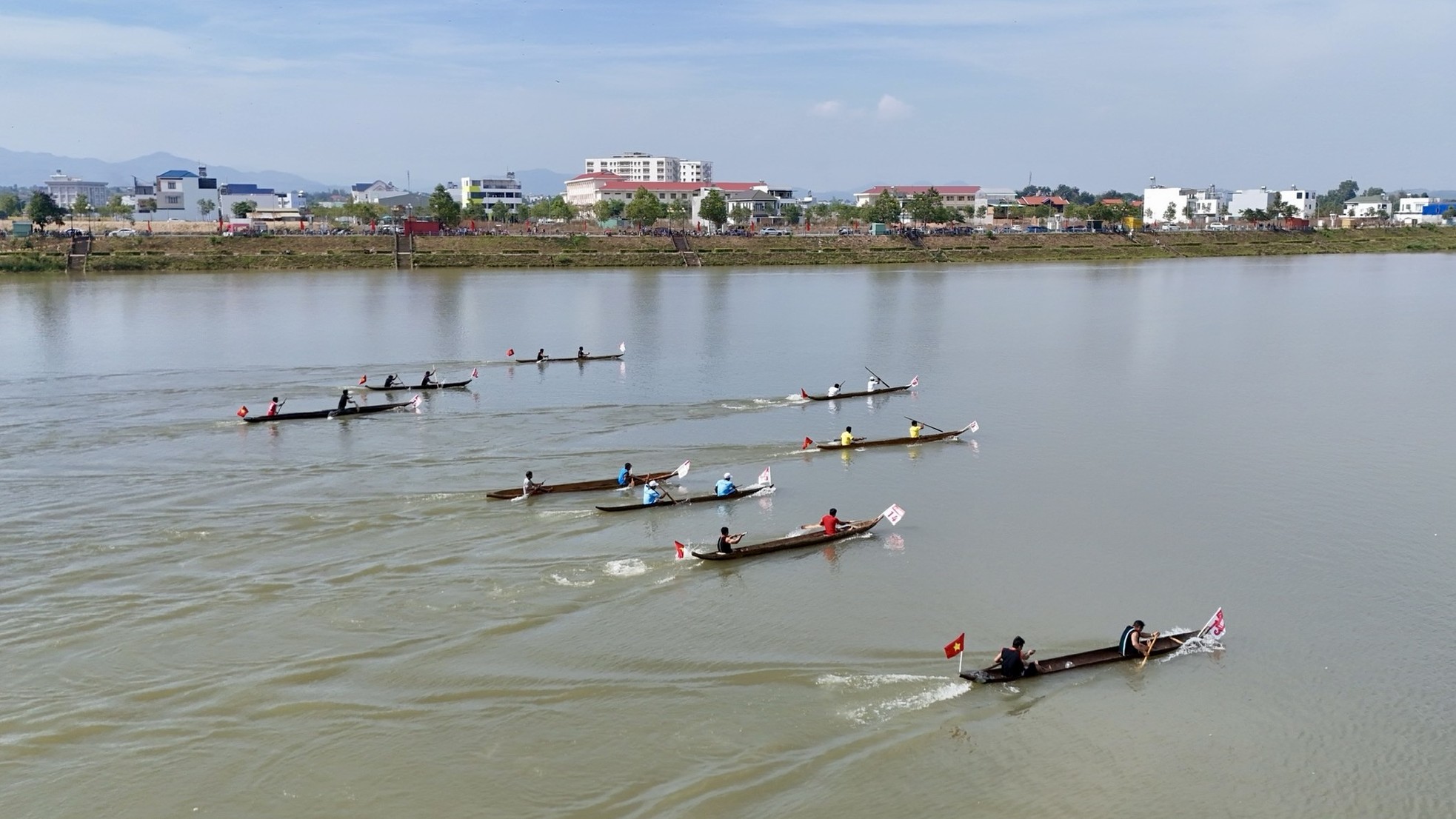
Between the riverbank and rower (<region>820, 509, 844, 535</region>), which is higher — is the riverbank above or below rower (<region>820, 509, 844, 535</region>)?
above

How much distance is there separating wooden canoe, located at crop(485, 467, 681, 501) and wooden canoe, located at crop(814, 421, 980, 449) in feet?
16.1

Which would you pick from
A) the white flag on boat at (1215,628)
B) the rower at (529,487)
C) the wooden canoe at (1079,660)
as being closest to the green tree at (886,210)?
the rower at (529,487)

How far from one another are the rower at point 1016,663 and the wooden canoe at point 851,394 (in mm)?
18644

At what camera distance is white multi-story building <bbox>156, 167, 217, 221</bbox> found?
128m

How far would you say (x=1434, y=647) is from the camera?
15547 mm

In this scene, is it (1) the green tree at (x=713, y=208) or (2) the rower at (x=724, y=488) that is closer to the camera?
(2) the rower at (x=724, y=488)

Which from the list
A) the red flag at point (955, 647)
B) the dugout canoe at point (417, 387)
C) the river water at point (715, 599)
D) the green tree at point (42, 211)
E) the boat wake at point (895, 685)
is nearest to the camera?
the river water at point (715, 599)

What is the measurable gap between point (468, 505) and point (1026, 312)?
40045 millimetres

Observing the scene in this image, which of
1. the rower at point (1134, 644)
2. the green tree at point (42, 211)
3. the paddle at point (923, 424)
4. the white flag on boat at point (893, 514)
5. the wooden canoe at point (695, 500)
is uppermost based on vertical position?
the green tree at point (42, 211)

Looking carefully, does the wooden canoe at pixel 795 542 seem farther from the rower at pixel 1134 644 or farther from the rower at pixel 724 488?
the rower at pixel 1134 644

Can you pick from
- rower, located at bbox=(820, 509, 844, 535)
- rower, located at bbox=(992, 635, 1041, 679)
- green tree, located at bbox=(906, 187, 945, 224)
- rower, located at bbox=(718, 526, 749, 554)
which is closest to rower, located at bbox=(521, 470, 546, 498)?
rower, located at bbox=(718, 526, 749, 554)

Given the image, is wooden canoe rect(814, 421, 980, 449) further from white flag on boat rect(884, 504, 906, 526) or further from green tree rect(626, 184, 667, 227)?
green tree rect(626, 184, 667, 227)

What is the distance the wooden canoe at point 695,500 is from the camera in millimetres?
21203

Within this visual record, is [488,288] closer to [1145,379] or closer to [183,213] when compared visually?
[1145,379]
